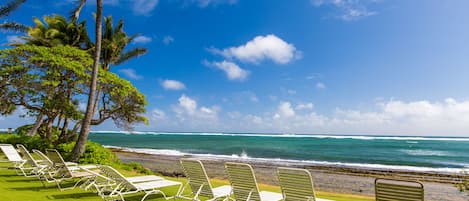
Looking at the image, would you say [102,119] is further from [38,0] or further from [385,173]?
[385,173]

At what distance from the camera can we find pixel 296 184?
460 centimetres

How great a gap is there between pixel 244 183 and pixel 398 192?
2.28m

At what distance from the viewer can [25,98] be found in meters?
14.8

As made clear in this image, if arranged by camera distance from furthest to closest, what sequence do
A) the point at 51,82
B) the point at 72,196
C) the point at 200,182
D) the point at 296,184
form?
1. the point at 51,82
2. the point at 72,196
3. the point at 200,182
4. the point at 296,184

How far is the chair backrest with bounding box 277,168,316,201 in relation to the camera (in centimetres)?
446

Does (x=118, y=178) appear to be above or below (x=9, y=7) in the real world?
below

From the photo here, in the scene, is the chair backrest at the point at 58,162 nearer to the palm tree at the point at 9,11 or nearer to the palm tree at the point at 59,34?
the palm tree at the point at 9,11

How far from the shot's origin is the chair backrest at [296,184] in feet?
14.6

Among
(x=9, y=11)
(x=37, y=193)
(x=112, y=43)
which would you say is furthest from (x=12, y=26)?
(x=37, y=193)

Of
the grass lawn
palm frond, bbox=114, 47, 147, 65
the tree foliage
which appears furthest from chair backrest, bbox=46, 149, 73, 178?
palm frond, bbox=114, 47, 147, 65

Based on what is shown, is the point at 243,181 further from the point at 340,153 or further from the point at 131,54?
the point at 340,153

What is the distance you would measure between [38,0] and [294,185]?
51.9 feet

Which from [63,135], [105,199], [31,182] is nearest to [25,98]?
[63,135]

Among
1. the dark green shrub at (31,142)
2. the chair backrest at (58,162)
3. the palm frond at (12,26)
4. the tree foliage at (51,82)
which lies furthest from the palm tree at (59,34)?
the chair backrest at (58,162)
